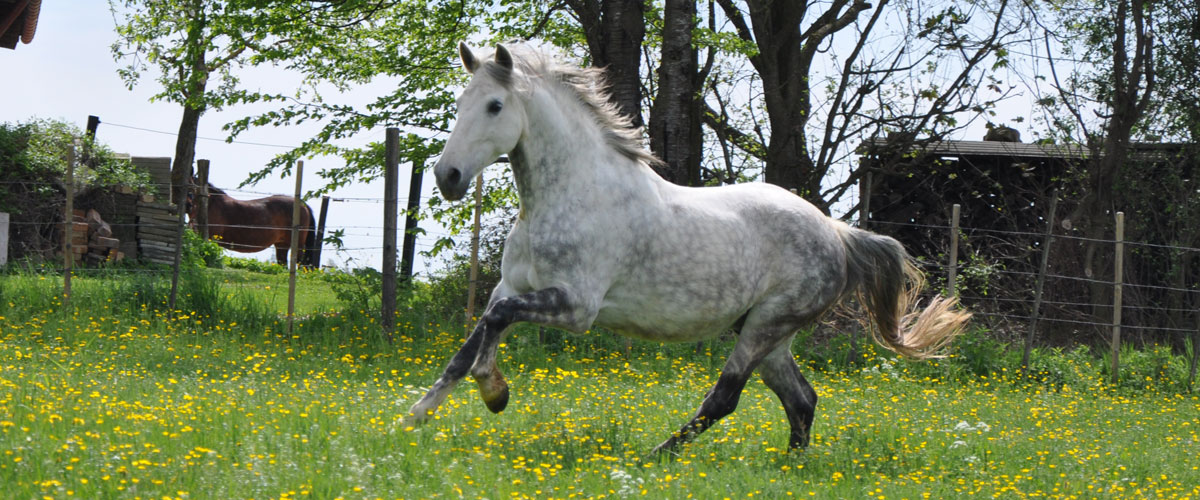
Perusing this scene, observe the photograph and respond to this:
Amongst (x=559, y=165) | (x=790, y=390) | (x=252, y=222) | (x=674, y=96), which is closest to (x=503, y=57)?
(x=559, y=165)

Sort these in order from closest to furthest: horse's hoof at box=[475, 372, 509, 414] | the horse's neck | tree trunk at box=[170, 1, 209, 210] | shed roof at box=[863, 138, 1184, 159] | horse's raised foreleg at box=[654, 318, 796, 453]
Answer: horse's hoof at box=[475, 372, 509, 414] → the horse's neck → horse's raised foreleg at box=[654, 318, 796, 453] → tree trunk at box=[170, 1, 209, 210] → shed roof at box=[863, 138, 1184, 159]

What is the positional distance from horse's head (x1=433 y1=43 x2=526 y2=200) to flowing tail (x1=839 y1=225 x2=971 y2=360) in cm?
252

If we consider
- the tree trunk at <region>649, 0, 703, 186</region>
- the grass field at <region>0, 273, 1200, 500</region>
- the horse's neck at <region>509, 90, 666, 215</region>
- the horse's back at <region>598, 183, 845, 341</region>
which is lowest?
the grass field at <region>0, 273, 1200, 500</region>

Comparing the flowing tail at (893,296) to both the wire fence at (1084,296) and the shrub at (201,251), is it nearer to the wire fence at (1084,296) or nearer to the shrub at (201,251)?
the wire fence at (1084,296)

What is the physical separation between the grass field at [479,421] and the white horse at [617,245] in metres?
0.55

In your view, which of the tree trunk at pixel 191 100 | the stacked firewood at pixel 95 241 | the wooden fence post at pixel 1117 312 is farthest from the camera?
the stacked firewood at pixel 95 241

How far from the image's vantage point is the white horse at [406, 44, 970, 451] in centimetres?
580

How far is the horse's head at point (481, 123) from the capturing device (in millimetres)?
5586

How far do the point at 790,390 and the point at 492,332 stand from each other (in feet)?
7.26

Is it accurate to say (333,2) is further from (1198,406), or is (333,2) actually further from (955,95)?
(1198,406)

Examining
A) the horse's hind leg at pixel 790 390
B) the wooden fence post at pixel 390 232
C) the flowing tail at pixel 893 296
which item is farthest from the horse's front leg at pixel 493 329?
the wooden fence post at pixel 390 232

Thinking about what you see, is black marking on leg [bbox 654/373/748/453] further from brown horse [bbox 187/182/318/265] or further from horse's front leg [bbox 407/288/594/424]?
brown horse [bbox 187/182/318/265]

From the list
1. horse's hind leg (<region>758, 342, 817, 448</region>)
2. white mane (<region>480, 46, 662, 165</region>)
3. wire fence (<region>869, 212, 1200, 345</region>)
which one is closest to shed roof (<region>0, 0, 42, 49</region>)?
white mane (<region>480, 46, 662, 165</region>)

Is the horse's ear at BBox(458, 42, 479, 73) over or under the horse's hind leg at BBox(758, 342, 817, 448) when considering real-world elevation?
over
